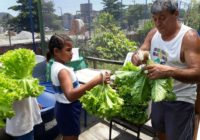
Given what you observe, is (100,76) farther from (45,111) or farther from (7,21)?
(7,21)

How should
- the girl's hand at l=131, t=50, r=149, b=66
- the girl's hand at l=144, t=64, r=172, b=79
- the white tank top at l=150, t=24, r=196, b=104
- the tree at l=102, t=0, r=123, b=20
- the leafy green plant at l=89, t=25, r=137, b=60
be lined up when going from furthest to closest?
the leafy green plant at l=89, t=25, r=137, b=60 < the tree at l=102, t=0, r=123, b=20 < the white tank top at l=150, t=24, r=196, b=104 < the girl's hand at l=131, t=50, r=149, b=66 < the girl's hand at l=144, t=64, r=172, b=79

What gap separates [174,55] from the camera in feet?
6.62

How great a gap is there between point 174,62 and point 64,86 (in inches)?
38.3

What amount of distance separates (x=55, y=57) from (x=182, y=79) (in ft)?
3.91

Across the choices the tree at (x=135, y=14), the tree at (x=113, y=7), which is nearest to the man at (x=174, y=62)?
the tree at (x=135, y=14)

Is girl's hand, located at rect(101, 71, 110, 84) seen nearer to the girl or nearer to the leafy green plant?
the girl

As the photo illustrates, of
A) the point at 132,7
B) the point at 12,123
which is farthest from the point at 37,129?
the point at 132,7

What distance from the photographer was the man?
183 cm

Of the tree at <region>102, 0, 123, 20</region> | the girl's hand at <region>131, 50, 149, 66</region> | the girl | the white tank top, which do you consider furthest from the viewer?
the tree at <region>102, 0, 123, 20</region>

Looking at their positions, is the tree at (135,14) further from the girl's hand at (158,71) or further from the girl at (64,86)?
the girl's hand at (158,71)

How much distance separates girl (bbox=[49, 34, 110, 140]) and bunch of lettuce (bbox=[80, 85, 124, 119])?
11 centimetres

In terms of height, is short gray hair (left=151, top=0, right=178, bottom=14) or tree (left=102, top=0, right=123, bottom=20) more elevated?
tree (left=102, top=0, right=123, bottom=20)

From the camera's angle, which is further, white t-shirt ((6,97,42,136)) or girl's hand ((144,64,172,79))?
white t-shirt ((6,97,42,136))

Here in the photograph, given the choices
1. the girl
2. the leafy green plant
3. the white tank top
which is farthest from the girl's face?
the leafy green plant
